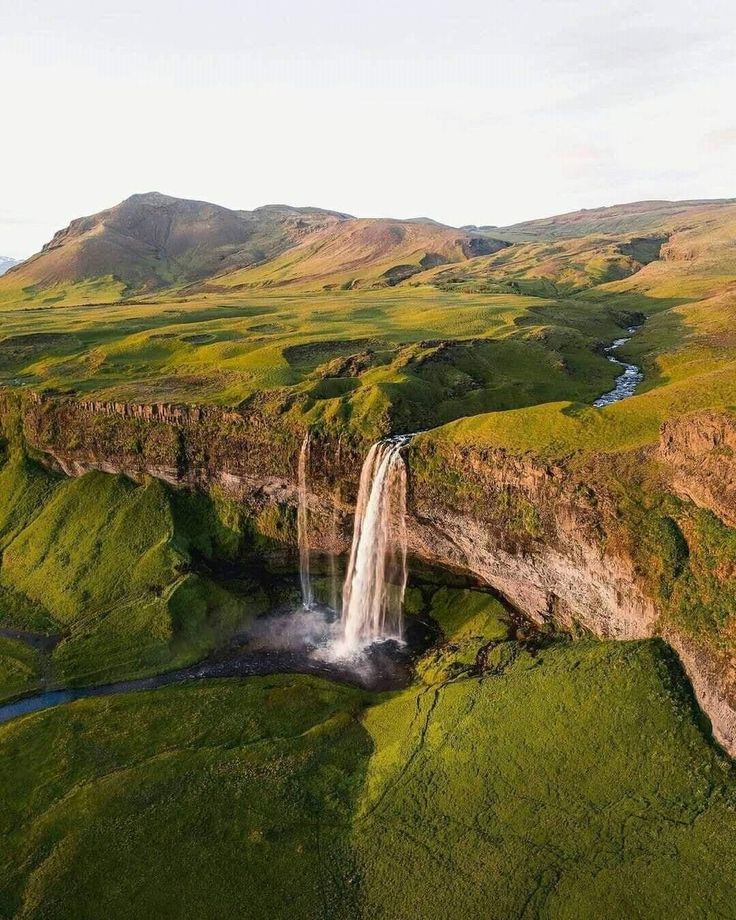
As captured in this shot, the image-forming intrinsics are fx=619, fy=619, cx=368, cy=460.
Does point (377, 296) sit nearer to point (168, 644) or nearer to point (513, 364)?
point (513, 364)

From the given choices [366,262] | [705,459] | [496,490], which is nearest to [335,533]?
[496,490]

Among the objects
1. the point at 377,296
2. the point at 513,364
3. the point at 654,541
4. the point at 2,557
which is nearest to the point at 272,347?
the point at 513,364

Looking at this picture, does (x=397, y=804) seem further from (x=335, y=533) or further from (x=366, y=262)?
(x=366, y=262)

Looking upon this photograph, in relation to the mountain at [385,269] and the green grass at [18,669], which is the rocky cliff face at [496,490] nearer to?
the green grass at [18,669]

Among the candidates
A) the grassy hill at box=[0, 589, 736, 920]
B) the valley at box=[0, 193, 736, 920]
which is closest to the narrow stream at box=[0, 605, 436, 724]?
the valley at box=[0, 193, 736, 920]

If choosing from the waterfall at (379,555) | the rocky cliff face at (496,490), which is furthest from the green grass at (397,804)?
the waterfall at (379,555)
